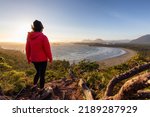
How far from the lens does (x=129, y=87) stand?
17.2 ft

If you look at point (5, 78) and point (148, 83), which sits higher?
point (148, 83)

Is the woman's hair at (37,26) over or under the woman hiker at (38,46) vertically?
over

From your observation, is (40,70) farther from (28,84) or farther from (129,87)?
(129,87)

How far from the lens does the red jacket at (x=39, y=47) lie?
723 cm

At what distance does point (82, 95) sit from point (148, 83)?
406 centimetres

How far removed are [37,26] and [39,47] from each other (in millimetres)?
586

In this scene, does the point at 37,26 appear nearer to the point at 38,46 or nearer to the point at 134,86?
the point at 38,46

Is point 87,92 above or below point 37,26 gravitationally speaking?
below

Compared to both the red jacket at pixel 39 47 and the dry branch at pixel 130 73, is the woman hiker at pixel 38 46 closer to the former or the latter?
the red jacket at pixel 39 47

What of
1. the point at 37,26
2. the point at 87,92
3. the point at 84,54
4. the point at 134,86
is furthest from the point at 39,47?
the point at 84,54

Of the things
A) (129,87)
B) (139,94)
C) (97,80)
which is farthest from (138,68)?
(97,80)

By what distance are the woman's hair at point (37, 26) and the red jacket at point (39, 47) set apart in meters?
0.13

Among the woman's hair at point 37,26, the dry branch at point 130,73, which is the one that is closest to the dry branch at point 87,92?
the dry branch at point 130,73

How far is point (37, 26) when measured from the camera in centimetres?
721
